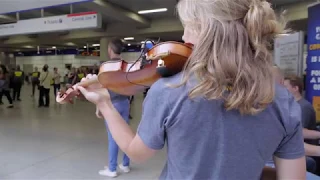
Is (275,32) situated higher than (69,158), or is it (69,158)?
(275,32)

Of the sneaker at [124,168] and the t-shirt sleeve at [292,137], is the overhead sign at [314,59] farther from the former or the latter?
the t-shirt sleeve at [292,137]

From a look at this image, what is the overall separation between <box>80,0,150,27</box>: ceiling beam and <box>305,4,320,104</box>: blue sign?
255 inches

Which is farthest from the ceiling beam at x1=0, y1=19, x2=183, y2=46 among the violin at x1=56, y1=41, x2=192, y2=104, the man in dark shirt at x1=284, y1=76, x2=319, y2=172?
the violin at x1=56, y1=41, x2=192, y2=104

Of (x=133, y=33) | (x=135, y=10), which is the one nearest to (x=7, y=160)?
(x=135, y=10)

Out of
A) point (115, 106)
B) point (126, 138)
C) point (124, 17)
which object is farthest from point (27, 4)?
point (124, 17)

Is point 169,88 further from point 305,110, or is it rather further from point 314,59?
point 314,59

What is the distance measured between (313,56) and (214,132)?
3723 mm

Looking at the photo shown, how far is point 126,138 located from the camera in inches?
30.9

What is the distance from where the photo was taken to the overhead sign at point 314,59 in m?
3.78

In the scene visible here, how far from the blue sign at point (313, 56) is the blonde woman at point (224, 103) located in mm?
3538

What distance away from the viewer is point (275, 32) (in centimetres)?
71

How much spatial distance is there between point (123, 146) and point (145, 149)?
8 cm

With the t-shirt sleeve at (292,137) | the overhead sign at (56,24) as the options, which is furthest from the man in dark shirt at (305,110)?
the overhead sign at (56,24)

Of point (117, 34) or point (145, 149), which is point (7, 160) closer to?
point (145, 149)
